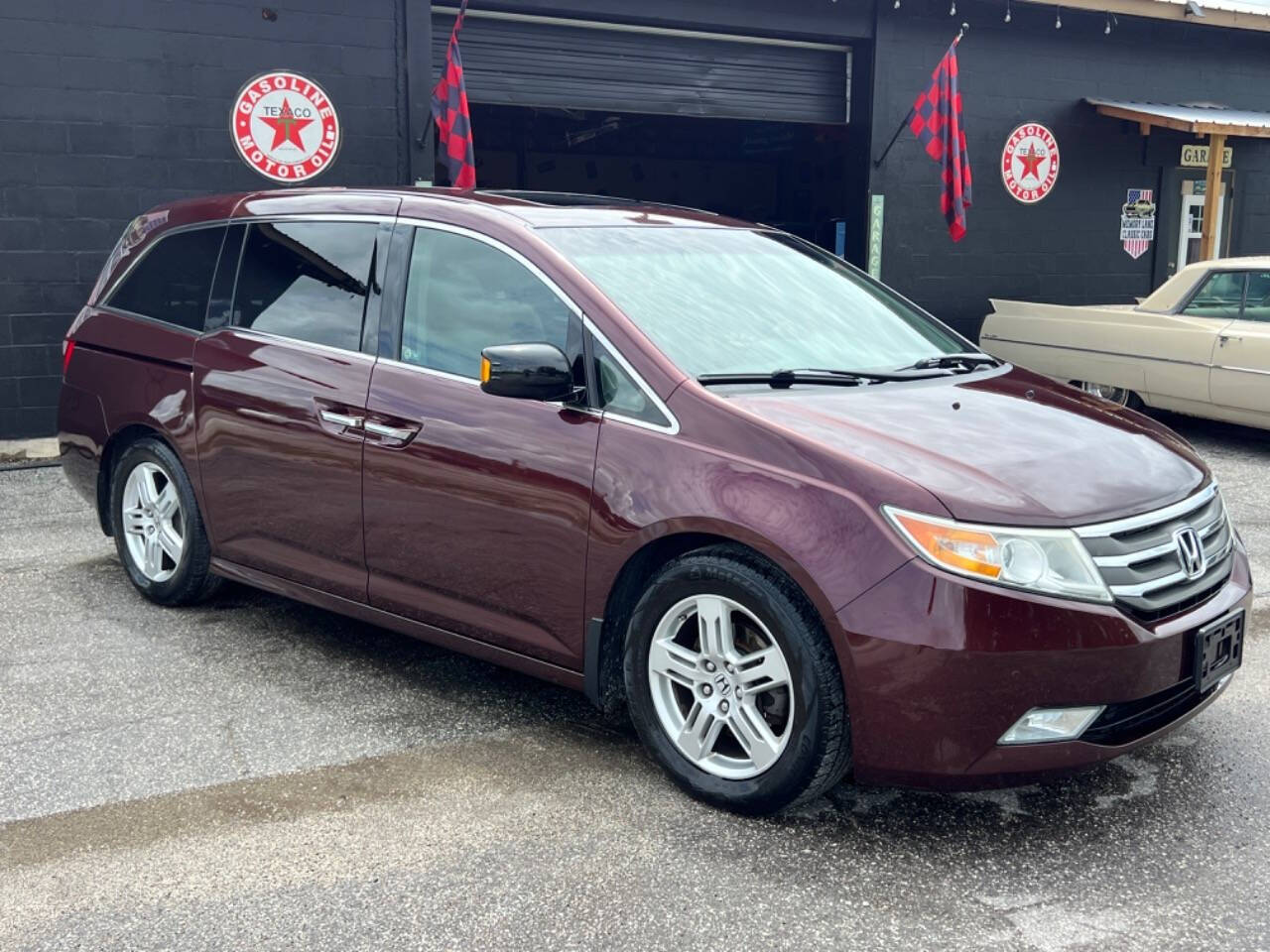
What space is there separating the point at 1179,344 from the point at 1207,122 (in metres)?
4.38

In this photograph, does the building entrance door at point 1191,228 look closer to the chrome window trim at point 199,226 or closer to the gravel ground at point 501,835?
the gravel ground at point 501,835

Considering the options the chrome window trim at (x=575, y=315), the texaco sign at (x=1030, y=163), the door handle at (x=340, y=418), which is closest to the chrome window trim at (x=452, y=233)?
the chrome window trim at (x=575, y=315)

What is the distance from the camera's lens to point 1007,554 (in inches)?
121

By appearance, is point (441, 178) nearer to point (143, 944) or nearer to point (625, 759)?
point (625, 759)

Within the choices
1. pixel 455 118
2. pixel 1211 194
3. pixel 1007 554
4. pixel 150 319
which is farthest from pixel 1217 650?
pixel 1211 194

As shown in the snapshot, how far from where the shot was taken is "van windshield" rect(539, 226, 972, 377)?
151 inches

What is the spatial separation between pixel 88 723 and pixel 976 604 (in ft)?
9.08

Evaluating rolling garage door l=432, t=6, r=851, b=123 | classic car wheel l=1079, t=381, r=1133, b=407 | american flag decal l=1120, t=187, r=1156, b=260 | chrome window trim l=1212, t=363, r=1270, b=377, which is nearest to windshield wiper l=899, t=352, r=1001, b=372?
chrome window trim l=1212, t=363, r=1270, b=377

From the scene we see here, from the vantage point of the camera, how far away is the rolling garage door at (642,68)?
10.9 m

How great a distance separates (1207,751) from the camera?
3842 mm

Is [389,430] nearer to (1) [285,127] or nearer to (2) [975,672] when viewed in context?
(2) [975,672]

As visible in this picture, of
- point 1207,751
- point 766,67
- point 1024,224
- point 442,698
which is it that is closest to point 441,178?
point 766,67

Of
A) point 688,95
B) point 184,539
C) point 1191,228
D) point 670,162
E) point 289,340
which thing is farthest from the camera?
point 670,162

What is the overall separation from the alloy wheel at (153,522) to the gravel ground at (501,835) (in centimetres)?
70
